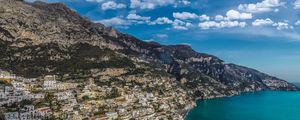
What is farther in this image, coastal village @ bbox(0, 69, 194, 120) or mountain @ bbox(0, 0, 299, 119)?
mountain @ bbox(0, 0, 299, 119)

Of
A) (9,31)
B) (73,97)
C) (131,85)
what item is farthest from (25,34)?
(73,97)

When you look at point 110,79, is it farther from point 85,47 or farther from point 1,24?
point 1,24

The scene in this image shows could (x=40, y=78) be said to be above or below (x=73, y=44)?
below

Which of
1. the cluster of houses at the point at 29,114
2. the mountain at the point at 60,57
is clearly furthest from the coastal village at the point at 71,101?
the mountain at the point at 60,57

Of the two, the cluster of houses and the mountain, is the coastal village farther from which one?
the mountain

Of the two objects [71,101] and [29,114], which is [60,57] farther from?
[29,114]

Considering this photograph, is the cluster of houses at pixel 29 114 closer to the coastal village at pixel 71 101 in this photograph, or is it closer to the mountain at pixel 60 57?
the coastal village at pixel 71 101

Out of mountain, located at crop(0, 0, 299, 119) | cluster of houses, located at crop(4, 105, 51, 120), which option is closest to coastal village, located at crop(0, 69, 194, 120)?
cluster of houses, located at crop(4, 105, 51, 120)

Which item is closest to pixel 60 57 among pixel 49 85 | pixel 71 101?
pixel 49 85
